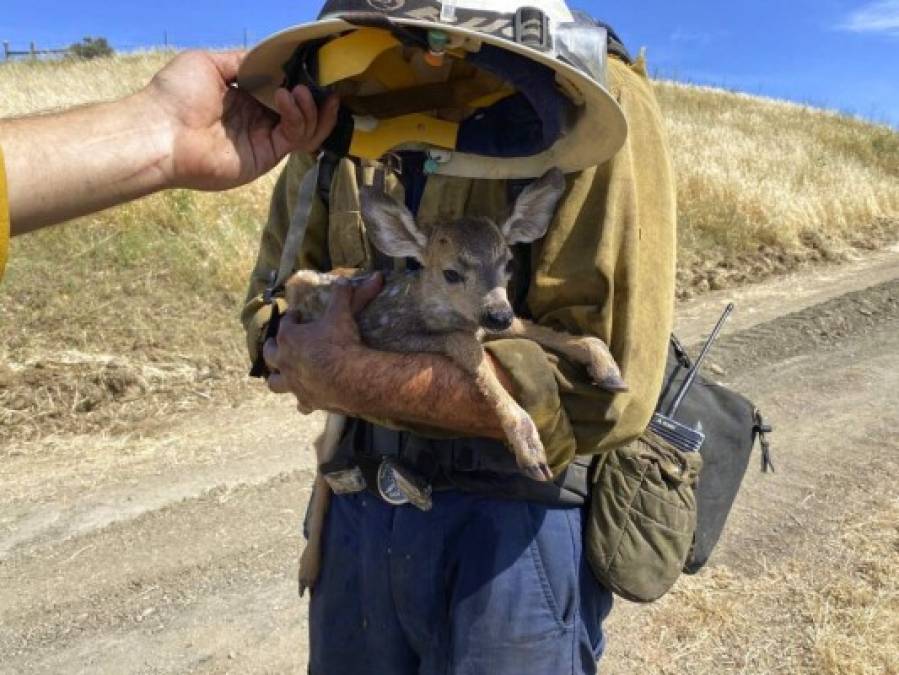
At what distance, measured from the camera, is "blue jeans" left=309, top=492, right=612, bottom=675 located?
8.32 feet

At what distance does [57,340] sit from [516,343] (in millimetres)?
6770

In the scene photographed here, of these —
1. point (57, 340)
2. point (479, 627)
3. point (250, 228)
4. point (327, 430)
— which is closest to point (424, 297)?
point (327, 430)

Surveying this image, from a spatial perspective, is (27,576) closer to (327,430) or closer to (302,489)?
(302,489)

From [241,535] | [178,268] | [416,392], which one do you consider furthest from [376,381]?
[178,268]

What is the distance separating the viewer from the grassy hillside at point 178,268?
744 cm

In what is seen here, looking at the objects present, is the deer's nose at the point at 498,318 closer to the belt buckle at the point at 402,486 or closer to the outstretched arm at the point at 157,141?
the belt buckle at the point at 402,486

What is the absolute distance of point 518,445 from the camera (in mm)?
2287

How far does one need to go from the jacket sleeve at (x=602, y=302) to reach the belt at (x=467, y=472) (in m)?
0.20

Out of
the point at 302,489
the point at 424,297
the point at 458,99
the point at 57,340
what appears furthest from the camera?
the point at 57,340

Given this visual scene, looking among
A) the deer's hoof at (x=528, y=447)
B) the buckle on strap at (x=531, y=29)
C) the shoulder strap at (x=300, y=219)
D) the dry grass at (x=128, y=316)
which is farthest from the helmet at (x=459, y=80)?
the dry grass at (x=128, y=316)

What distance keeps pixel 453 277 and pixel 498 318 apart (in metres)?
0.30

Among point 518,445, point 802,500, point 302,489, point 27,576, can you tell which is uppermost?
point 518,445

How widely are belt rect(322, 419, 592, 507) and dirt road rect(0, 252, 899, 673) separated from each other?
2.04m

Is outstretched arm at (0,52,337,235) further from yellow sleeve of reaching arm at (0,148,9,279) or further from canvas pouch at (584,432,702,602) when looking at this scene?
canvas pouch at (584,432,702,602)
